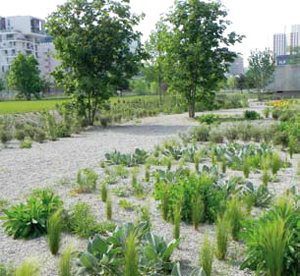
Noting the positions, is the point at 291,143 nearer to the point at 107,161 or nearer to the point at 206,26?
the point at 107,161

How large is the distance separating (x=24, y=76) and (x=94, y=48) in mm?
38477

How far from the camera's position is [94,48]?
15.9 metres

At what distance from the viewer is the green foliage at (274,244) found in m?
2.70

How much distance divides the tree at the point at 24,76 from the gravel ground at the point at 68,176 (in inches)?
1589

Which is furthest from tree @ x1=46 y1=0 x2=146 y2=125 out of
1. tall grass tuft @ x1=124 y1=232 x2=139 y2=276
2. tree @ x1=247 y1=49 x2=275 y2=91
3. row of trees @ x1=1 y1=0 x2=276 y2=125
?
tree @ x1=247 y1=49 x2=275 y2=91

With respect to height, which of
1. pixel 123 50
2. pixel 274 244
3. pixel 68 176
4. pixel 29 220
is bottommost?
pixel 68 176

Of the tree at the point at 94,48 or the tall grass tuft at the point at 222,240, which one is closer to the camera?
the tall grass tuft at the point at 222,240

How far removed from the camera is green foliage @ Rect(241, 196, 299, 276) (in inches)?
106

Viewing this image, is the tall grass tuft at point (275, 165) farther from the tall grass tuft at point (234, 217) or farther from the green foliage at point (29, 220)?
the green foliage at point (29, 220)

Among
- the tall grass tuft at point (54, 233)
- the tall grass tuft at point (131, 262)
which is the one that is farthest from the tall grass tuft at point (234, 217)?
the tall grass tuft at point (54, 233)

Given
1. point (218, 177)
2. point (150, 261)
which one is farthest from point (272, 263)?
point (218, 177)

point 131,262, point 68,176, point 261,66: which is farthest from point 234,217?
point 261,66

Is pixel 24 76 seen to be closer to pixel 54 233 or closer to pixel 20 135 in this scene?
pixel 20 135

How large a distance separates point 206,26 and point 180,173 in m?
13.0
